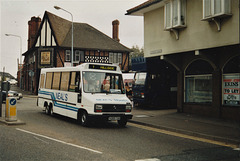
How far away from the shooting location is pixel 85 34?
45.0 m

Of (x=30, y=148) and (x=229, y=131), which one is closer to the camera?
(x=30, y=148)

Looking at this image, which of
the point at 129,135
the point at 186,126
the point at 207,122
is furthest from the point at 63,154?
the point at 207,122

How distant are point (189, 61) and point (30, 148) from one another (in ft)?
37.4

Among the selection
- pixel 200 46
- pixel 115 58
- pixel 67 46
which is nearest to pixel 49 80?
pixel 200 46

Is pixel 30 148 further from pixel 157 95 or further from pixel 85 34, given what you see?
pixel 85 34

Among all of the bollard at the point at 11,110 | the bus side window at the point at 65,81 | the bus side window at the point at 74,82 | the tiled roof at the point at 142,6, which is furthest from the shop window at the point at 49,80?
the tiled roof at the point at 142,6

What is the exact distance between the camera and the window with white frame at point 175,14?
48.0ft

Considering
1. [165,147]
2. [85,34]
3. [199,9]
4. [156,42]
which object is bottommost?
[165,147]

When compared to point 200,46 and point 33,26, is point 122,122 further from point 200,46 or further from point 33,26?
point 33,26

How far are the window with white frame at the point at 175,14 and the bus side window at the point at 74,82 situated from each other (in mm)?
5839

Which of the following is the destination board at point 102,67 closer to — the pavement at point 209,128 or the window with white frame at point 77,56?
the pavement at point 209,128

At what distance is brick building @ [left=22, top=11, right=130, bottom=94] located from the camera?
133 feet

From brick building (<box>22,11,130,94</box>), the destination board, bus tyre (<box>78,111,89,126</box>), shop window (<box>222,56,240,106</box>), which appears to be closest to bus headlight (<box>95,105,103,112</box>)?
bus tyre (<box>78,111,89,126</box>)

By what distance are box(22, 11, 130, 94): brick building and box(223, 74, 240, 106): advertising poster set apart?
28.6 metres
